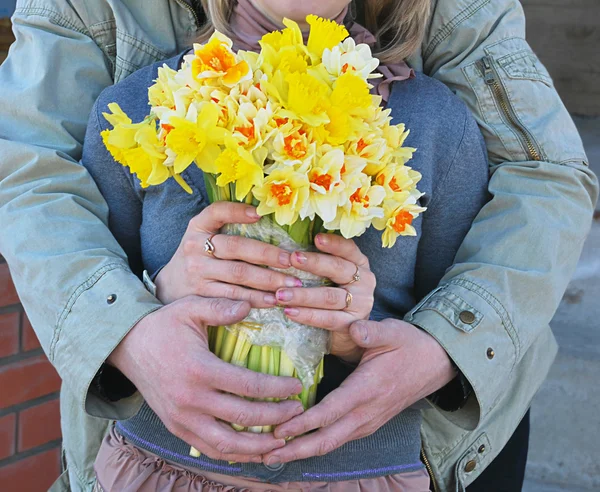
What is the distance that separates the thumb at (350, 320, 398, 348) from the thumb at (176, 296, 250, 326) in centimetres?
19

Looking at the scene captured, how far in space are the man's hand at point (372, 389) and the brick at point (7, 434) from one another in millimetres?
1268

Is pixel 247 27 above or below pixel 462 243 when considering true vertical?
above

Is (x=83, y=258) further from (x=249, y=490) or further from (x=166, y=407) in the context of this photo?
(x=249, y=490)

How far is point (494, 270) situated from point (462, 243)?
0.11m

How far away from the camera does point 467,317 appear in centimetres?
131

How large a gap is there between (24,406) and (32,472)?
0.79 feet

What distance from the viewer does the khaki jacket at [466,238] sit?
1.26 m

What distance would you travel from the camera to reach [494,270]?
134 centimetres

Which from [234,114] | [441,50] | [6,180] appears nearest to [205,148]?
[234,114]

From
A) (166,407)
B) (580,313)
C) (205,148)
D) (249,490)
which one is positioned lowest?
(580,313)

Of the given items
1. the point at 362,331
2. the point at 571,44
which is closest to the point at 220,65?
the point at 362,331

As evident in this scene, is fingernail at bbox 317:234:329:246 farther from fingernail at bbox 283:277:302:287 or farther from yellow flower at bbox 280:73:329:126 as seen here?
yellow flower at bbox 280:73:329:126

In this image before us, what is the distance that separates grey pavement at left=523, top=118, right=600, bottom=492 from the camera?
88.4 inches

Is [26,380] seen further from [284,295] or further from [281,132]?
[281,132]
